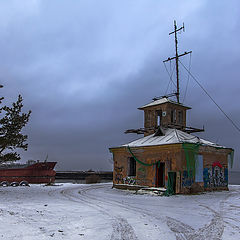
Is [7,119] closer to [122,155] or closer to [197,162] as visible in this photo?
[122,155]

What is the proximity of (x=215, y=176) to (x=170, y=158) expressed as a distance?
18.0ft

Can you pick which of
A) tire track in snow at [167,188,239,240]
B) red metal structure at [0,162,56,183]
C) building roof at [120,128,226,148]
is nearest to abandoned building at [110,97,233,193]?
building roof at [120,128,226,148]

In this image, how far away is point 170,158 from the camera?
21609mm

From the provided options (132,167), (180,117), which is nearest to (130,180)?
(132,167)

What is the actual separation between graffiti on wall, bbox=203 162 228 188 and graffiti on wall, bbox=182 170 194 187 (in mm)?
1987

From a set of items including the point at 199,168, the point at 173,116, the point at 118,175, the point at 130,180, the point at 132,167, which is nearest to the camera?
the point at 199,168

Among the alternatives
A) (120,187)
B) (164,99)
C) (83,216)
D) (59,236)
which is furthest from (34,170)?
(59,236)

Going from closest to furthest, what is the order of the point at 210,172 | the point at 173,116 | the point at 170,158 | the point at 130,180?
the point at 170,158, the point at 210,172, the point at 130,180, the point at 173,116

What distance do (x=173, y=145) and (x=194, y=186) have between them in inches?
148

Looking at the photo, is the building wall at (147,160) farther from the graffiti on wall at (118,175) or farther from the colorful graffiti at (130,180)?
the colorful graffiti at (130,180)

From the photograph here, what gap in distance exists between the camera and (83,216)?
1028cm

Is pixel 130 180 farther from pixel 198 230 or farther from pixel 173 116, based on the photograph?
pixel 198 230

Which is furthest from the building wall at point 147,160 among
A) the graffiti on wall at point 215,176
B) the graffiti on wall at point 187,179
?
the graffiti on wall at point 215,176

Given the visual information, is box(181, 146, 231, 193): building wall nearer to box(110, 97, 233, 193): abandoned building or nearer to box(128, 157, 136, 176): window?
box(110, 97, 233, 193): abandoned building
